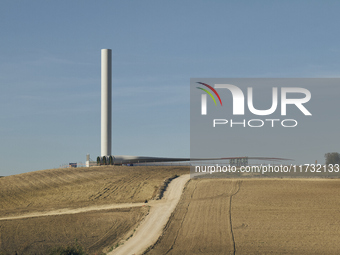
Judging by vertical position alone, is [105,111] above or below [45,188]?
above

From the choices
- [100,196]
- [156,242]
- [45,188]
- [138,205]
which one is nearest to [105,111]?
[45,188]

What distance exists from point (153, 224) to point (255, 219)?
8.54m

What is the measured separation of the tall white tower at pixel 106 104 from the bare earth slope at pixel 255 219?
38.7 meters

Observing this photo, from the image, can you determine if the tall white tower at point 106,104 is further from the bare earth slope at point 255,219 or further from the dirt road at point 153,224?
the dirt road at point 153,224

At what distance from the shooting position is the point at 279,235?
35125 millimetres

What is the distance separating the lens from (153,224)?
38.0 metres

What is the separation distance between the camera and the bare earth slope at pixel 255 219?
32344 millimetres

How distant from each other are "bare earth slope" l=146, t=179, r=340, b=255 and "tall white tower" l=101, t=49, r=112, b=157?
127 ft

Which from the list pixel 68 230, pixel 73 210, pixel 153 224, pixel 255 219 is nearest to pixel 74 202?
pixel 73 210

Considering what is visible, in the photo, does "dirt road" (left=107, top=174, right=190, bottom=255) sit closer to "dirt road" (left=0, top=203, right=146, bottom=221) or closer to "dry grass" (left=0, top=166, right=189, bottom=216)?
"dry grass" (left=0, top=166, right=189, bottom=216)

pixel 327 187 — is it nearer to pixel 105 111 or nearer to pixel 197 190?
pixel 197 190

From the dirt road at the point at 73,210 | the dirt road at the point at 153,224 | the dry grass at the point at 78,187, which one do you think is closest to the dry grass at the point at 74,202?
the dry grass at the point at 78,187

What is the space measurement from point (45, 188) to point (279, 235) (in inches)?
1391

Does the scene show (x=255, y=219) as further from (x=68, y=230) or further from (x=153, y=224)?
(x=68, y=230)
